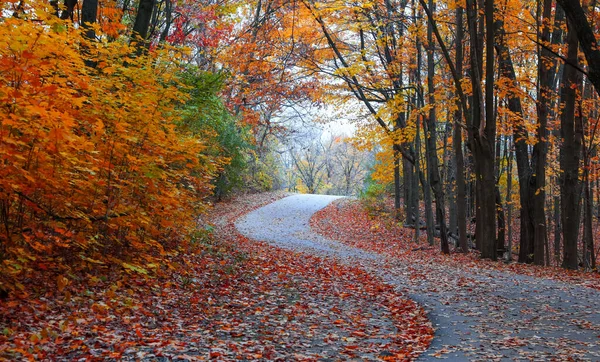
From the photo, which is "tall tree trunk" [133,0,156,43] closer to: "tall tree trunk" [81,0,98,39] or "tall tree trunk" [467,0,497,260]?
"tall tree trunk" [81,0,98,39]

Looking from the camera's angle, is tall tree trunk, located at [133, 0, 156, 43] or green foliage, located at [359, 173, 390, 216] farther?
green foliage, located at [359, 173, 390, 216]

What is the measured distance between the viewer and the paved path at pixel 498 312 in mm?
5926

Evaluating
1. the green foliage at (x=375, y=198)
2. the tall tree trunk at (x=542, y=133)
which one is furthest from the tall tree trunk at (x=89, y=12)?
the green foliage at (x=375, y=198)

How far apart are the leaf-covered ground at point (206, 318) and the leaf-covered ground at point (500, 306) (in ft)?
1.67

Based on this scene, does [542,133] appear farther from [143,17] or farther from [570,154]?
[143,17]

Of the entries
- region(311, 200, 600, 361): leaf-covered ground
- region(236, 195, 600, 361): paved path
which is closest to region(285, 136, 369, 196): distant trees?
region(311, 200, 600, 361): leaf-covered ground

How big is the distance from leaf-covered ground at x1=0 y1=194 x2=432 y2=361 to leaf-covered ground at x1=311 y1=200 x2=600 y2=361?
1.67ft

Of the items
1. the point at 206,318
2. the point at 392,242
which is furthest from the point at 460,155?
the point at 206,318

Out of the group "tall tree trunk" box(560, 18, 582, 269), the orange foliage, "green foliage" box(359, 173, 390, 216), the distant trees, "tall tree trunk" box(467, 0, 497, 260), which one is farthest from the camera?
the distant trees

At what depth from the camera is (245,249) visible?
13.1 meters

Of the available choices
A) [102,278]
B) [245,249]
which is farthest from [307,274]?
[102,278]

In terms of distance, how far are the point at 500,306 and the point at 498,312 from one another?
1.41 feet

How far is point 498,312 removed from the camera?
26.0 ft

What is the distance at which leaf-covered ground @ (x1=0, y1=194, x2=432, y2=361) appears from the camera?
16.4 feet
